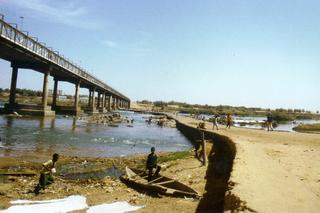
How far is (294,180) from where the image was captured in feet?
34.3

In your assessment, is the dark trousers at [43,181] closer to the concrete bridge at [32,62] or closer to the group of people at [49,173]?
the group of people at [49,173]

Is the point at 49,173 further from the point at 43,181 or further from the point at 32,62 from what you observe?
the point at 32,62

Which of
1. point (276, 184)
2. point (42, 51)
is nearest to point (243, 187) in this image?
point (276, 184)

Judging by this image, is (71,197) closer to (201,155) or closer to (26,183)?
(26,183)

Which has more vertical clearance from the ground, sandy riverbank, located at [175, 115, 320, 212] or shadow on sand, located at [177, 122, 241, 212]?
sandy riverbank, located at [175, 115, 320, 212]

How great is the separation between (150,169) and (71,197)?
141 inches

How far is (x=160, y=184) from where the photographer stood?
12.5 metres

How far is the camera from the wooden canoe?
11.5m

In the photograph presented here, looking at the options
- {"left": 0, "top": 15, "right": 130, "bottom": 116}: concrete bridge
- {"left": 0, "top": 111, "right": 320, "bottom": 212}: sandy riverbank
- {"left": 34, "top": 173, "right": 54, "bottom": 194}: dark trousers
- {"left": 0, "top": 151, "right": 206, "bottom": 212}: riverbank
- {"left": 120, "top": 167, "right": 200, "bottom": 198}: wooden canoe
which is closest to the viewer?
{"left": 0, "top": 111, "right": 320, "bottom": 212}: sandy riverbank

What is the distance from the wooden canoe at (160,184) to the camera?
11.5 metres

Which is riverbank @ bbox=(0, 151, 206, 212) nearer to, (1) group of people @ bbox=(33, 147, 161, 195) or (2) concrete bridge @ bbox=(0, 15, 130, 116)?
(1) group of people @ bbox=(33, 147, 161, 195)

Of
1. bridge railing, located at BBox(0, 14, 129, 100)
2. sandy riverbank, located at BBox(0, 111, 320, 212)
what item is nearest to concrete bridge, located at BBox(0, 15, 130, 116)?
bridge railing, located at BBox(0, 14, 129, 100)

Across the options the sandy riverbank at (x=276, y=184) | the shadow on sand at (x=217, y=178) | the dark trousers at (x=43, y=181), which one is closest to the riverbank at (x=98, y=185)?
the dark trousers at (x=43, y=181)

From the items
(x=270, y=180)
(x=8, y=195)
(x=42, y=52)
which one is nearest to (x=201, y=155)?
(x=270, y=180)
